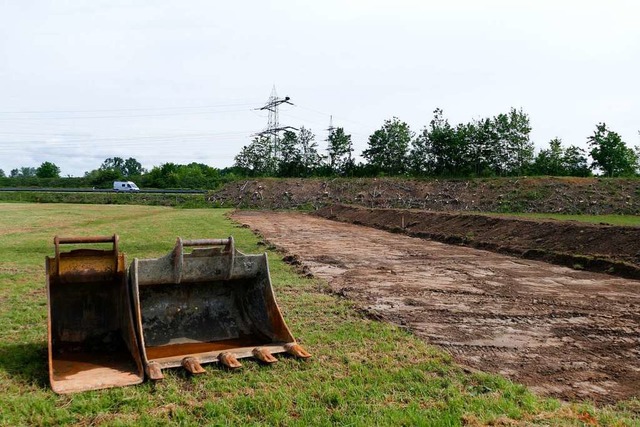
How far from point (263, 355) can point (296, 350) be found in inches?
14.8

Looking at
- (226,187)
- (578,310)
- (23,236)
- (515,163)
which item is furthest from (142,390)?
(515,163)

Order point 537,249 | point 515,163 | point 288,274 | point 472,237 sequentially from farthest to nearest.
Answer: point 515,163, point 472,237, point 537,249, point 288,274

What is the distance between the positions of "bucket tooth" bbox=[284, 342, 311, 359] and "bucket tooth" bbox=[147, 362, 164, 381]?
4.28ft

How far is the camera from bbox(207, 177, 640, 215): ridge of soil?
41.5m

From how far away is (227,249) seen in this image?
6199mm

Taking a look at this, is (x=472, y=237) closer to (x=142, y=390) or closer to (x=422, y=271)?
(x=422, y=271)

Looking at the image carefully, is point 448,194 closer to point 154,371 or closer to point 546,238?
point 546,238

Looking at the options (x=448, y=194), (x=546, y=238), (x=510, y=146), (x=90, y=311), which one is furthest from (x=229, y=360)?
(x=510, y=146)

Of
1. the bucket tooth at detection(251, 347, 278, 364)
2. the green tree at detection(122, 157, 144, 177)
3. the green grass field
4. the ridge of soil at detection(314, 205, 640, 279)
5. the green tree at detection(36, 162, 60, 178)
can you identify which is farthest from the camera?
the green tree at detection(122, 157, 144, 177)

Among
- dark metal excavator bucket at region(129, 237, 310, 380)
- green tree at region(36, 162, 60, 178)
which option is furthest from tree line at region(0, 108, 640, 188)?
dark metal excavator bucket at region(129, 237, 310, 380)

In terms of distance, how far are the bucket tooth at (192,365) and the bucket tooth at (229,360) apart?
239 mm

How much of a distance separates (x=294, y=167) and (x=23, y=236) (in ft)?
171

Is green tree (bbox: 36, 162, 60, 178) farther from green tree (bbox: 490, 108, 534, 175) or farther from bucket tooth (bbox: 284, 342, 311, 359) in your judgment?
bucket tooth (bbox: 284, 342, 311, 359)

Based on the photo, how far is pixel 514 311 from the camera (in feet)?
26.5
